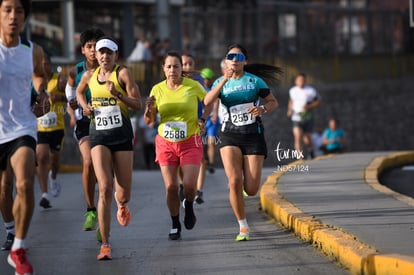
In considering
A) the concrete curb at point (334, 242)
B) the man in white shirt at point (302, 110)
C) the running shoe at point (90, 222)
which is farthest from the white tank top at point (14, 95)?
the man in white shirt at point (302, 110)

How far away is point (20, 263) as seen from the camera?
362 inches

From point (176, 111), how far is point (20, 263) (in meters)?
3.65

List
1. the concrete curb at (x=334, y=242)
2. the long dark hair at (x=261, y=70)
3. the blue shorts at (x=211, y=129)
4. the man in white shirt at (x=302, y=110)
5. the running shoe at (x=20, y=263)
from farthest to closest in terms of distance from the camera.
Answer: the man in white shirt at (x=302, y=110) < the blue shorts at (x=211, y=129) < the long dark hair at (x=261, y=70) < the running shoe at (x=20, y=263) < the concrete curb at (x=334, y=242)

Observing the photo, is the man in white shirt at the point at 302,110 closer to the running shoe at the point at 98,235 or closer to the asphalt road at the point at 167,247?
the asphalt road at the point at 167,247

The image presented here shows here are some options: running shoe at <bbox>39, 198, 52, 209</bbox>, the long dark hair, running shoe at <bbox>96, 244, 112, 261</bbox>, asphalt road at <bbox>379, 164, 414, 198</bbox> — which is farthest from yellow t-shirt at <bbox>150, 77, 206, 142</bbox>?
asphalt road at <bbox>379, 164, 414, 198</bbox>

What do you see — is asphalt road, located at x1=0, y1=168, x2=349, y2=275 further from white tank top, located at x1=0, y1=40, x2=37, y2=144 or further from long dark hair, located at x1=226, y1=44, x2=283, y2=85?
long dark hair, located at x1=226, y1=44, x2=283, y2=85

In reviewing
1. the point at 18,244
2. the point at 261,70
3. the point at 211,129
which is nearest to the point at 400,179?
the point at 211,129

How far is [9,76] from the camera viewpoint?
31.3 feet

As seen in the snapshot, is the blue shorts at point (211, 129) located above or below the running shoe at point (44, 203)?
above

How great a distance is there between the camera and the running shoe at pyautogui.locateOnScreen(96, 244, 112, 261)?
10758 mm

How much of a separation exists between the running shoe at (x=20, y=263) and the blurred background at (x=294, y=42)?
2540cm

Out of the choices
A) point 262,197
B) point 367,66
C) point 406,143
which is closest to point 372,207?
point 262,197

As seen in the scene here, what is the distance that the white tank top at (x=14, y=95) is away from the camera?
9508 mm

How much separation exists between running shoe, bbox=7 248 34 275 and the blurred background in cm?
2540
